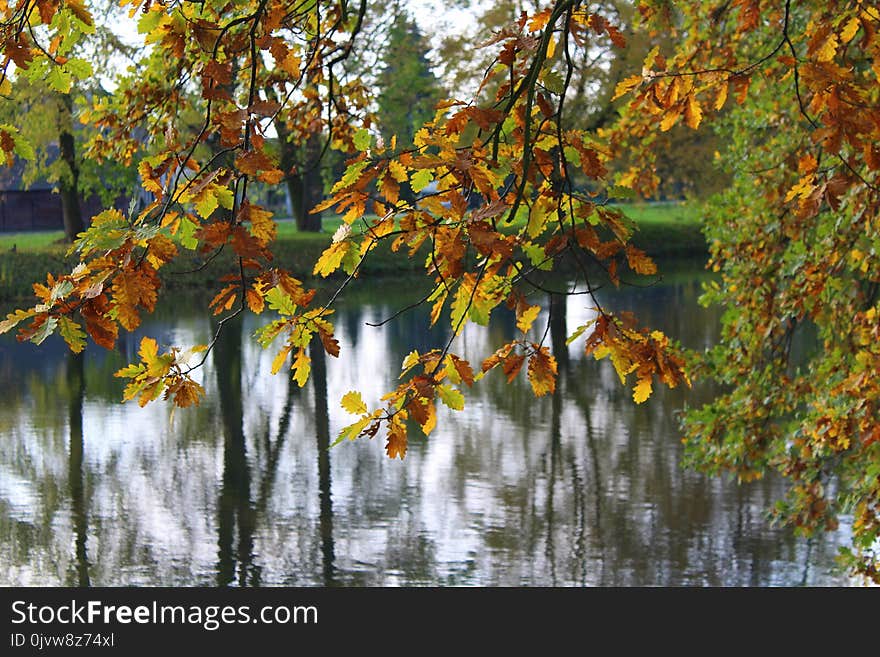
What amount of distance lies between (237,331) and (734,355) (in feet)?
49.1

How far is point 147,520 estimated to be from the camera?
38.2 feet

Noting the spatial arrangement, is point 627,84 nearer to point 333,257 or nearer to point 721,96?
point 721,96

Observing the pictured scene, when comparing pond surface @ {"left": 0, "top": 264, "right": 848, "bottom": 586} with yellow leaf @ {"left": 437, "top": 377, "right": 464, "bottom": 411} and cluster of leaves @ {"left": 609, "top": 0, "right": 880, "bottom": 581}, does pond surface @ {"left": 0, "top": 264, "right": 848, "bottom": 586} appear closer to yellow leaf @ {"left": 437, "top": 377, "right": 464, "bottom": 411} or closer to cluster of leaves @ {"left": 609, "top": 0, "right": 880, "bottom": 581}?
cluster of leaves @ {"left": 609, "top": 0, "right": 880, "bottom": 581}

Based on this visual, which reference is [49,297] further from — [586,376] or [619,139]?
[586,376]

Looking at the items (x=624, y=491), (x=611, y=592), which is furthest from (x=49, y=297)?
(x=624, y=491)

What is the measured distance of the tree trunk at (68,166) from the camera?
2662 centimetres

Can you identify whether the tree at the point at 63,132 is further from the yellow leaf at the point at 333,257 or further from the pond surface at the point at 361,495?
the yellow leaf at the point at 333,257

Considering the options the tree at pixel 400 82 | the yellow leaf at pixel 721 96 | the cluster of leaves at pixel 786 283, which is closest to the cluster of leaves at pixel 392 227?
the yellow leaf at pixel 721 96

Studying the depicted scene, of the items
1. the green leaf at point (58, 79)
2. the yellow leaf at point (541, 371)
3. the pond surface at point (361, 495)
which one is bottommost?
the pond surface at point (361, 495)

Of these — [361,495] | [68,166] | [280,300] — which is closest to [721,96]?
[280,300]

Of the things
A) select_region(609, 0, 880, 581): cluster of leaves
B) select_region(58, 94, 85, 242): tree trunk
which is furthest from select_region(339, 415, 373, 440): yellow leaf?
select_region(58, 94, 85, 242): tree trunk

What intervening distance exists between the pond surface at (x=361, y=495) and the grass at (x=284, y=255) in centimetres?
614

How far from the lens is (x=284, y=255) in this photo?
102 feet

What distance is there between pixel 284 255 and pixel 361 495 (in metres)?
19.1
